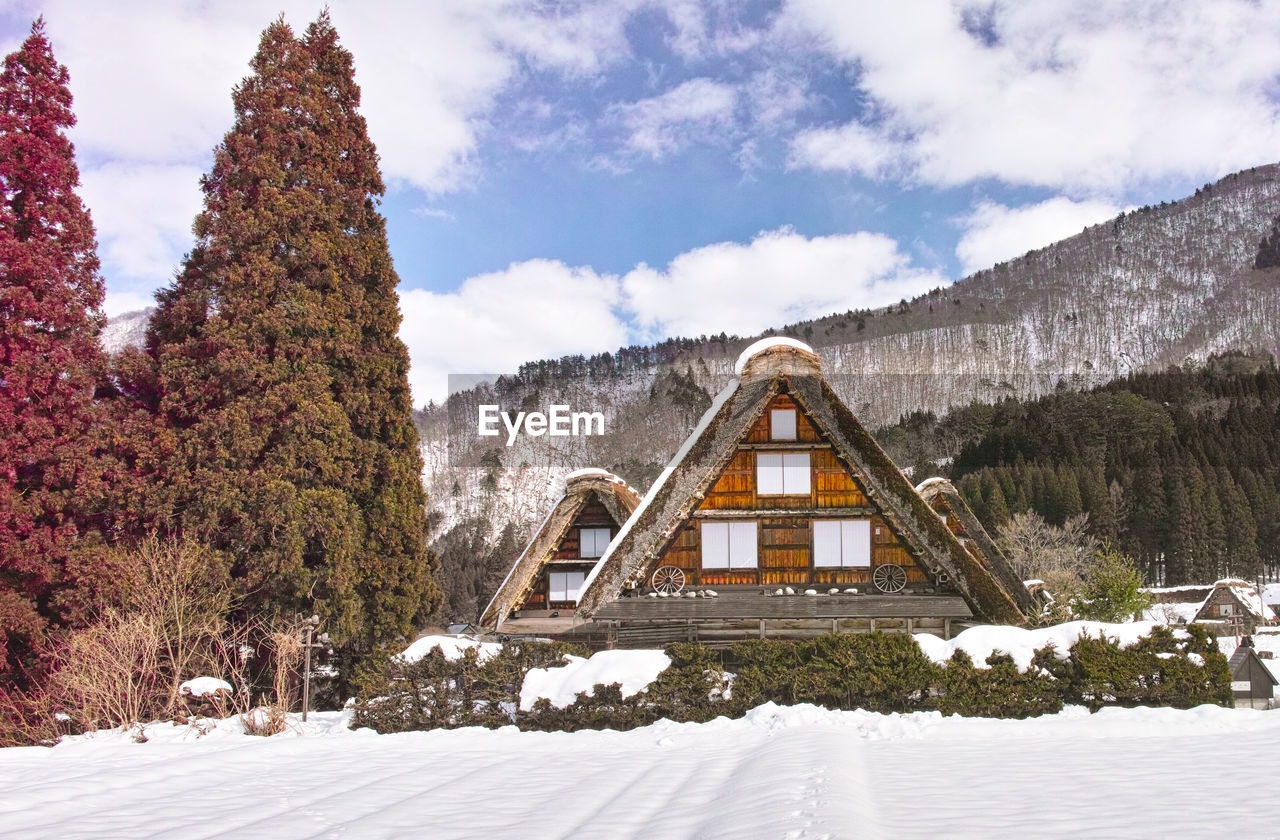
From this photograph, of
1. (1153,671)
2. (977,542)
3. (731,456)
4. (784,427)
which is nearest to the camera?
(1153,671)

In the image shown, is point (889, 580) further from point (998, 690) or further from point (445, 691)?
point (445, 691)

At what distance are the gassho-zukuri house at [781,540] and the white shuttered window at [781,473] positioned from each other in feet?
0.06

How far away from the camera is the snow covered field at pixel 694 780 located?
6086 millimetres

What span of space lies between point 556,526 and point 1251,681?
1278cm

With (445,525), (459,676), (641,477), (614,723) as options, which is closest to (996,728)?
(614,723)

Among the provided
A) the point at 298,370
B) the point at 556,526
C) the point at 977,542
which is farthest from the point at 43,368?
the point at 977,542

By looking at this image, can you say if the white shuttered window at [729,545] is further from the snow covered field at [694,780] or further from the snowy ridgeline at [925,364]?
the snowy ridgeline at [925,364]

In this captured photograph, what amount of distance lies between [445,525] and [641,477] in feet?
87.5

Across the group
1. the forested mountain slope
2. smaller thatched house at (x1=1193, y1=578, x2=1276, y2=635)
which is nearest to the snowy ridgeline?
the forested mountain slope

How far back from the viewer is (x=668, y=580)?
44.2 ft

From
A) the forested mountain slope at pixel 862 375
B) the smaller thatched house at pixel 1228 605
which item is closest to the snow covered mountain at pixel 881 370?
the forested mountain slope at pixel 862 375

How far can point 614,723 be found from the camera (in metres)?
11.4

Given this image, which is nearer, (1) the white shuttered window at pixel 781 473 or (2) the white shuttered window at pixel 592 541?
(1) the white shuttered window at pixel 781 473
